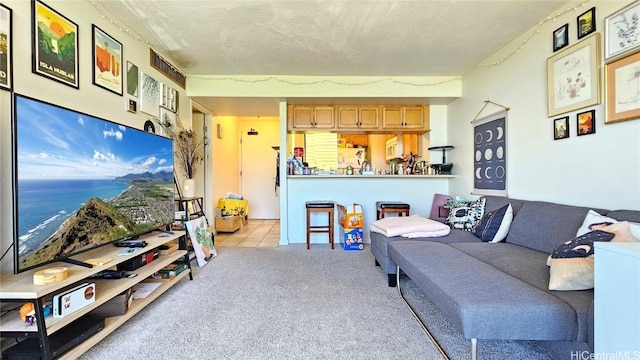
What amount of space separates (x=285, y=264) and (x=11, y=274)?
Answer: 216 centimetres

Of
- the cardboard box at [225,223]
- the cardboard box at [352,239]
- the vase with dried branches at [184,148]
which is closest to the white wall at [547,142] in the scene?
the cardboard box at [352,239]

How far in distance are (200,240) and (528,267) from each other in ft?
9.86

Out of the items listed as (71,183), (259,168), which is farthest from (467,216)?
(259,168)

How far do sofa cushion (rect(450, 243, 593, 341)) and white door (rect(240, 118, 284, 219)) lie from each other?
5038mm

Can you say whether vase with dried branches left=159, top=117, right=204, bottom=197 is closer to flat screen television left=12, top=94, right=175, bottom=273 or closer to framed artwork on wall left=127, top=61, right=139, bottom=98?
framed artwork on wall left=127, top=61, right=139, bottom=98

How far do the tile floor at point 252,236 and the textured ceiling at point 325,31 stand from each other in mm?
2468

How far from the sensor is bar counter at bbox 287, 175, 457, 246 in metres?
4.28

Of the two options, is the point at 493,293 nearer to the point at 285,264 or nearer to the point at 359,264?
the point at 359,264

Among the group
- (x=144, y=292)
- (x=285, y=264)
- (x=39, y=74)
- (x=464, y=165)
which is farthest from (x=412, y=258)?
(x=39, y=74)

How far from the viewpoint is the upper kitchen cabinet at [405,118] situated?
4.25m

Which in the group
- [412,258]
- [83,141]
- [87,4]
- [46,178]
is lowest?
[412,258]

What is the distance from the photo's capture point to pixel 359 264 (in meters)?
3.15

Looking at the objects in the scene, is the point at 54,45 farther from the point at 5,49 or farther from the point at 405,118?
the point at 405,118

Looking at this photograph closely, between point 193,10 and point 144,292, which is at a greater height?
point 193,10
